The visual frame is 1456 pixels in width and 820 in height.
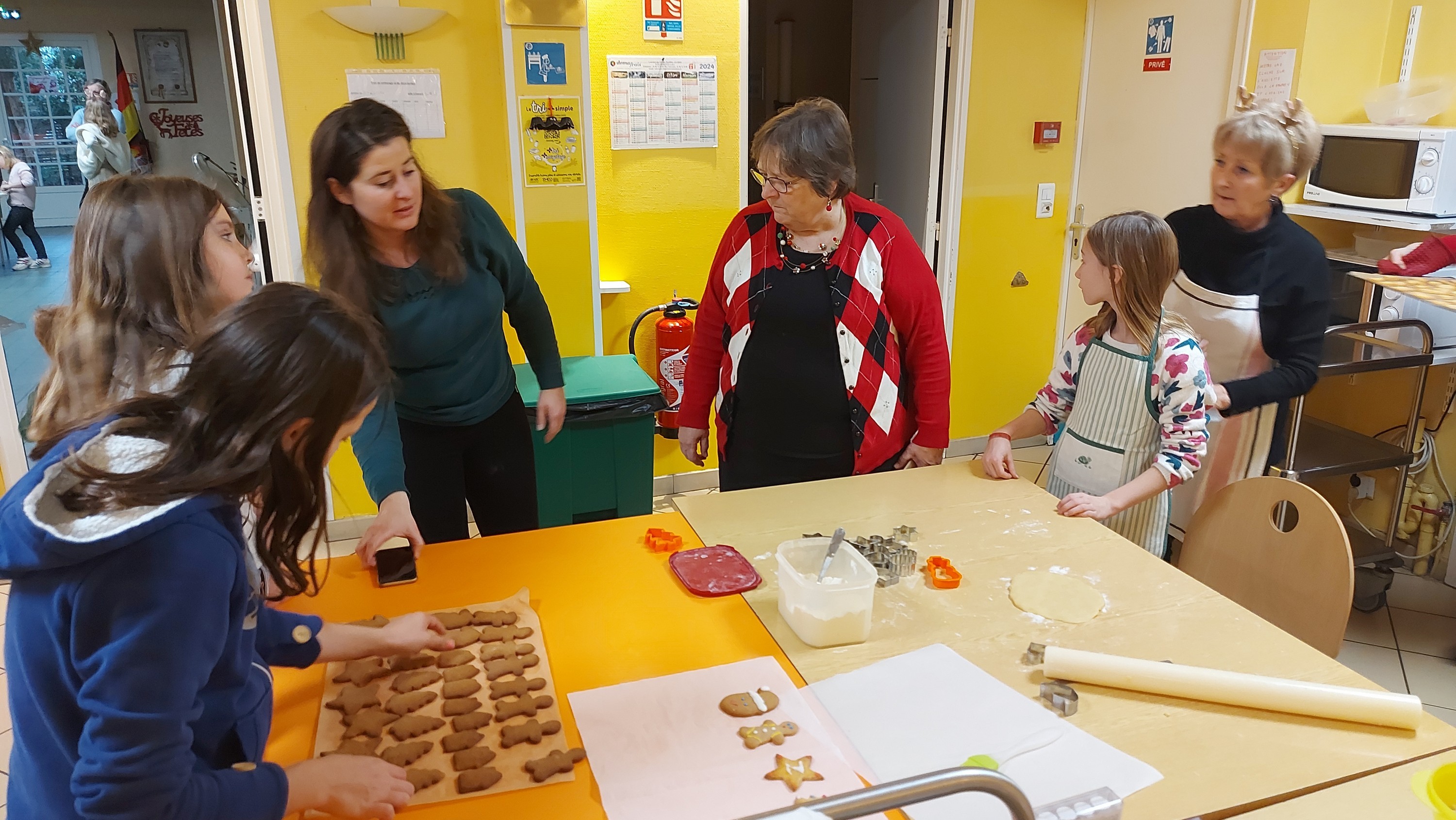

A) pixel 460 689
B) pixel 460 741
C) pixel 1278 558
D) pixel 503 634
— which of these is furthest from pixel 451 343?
pixel 1278 558

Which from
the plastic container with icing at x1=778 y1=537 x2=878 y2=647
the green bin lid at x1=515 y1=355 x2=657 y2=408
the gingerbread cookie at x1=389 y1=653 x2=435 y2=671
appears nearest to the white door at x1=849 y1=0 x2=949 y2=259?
the green bin lid at x1=515 y1=355 x2=657 y2=408

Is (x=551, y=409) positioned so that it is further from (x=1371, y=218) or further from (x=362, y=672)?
(x=1371, y=218)

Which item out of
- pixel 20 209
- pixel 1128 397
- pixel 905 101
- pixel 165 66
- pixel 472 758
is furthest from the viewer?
pixel 165 66

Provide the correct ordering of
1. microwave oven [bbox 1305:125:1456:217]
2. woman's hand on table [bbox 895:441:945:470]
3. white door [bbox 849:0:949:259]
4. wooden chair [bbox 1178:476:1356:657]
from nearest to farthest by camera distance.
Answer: wooden chair [bbox 1178:476:1356:657]
woman's hand on table [bbox 895:441:945:470]
microwave oven [bbox 1305:125:1456:217]
white door [bbox 849:0:949:259]

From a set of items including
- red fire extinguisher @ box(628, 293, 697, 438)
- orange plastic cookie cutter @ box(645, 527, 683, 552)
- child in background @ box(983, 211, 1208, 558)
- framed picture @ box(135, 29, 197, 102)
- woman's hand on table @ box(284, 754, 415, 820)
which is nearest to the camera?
woman's hand on table @ box(284, 754, 415, 820)

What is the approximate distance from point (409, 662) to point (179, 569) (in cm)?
51

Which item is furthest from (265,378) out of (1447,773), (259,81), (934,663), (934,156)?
(934,156)

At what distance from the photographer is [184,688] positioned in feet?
2.81

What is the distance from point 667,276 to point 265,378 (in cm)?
280

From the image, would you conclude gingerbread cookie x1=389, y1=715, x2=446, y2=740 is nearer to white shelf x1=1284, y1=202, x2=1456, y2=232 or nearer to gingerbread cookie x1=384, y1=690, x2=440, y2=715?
gingerbread cookie x1=384, y1=690, x2=440, y2=715

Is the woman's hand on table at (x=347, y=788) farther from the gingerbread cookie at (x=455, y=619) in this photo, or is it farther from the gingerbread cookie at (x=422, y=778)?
the gingerbread cookie at (x=455, y=619)

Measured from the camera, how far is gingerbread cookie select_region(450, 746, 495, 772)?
1096 millimetres

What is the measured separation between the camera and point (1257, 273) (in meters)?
2.12

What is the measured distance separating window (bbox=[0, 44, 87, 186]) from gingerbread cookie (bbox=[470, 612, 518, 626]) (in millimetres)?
3847
